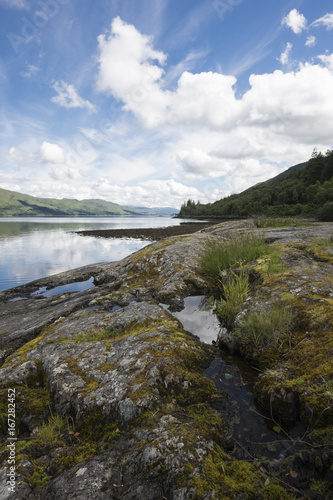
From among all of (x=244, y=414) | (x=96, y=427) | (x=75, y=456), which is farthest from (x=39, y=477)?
(x=244, y=414)

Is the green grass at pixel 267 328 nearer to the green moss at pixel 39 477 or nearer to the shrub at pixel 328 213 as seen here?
the green moss at pixel 39 477

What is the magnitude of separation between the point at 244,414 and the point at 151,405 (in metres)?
1.41

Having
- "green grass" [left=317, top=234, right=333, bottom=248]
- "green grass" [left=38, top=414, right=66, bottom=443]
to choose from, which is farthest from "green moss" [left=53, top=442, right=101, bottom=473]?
"green grass" [left=317, top=234, right=333, bottom=248]

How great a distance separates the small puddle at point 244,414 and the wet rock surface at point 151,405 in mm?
114

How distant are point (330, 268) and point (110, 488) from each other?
7866 mm

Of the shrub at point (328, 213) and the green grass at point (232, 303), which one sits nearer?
the green grass at point (232, 303)

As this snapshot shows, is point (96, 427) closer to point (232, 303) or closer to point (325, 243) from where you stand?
point (232, 303)

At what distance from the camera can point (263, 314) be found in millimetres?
4727

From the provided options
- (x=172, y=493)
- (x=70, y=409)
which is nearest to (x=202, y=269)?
(x=70, y=409)

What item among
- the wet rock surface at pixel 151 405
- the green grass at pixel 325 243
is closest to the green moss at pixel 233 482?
the wet rock surface at pixel 151 405

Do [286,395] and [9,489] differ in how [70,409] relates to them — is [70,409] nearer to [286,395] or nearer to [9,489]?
[9,489]

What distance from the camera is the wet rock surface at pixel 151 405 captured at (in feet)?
7.36

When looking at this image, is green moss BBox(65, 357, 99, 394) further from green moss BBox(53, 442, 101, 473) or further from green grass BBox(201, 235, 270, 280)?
green grass BBox(201, 235, 270, 280)

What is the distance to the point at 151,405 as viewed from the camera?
3.21 metres
